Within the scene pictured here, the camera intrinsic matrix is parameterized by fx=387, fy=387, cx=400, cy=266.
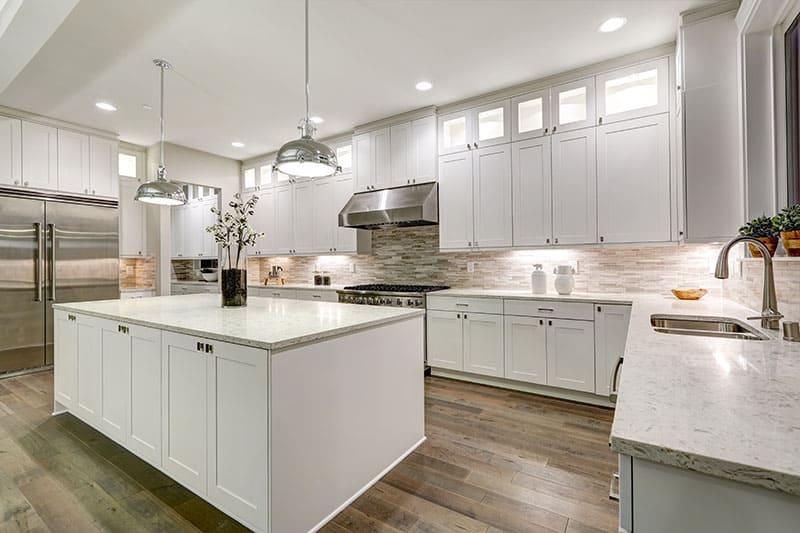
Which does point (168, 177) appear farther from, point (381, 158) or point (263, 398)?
point (263, 398)

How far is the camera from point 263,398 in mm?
1523

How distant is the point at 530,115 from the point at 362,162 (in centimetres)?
200

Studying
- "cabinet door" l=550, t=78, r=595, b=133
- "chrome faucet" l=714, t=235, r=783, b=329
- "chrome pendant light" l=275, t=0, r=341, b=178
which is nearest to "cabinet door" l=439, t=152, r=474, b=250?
"cabinet door" l=550, t=78, r=595, b=133

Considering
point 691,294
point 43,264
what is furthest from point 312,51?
point 43,264

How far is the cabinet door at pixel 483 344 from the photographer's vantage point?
3527 millimetres

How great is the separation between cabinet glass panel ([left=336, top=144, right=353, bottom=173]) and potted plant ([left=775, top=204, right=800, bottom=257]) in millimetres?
4098

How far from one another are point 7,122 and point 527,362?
18.7 feet

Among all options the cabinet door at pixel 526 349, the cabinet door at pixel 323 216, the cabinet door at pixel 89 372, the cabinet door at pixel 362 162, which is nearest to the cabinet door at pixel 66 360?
the cabinet door at pixel 89 372

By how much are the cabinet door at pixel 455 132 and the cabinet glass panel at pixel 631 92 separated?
1.26m

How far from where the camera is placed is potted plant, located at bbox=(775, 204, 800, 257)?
1442mm

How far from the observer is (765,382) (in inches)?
36.8

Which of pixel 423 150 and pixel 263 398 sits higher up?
pixel 423 150

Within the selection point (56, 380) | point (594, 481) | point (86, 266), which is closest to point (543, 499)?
point (594, 481)

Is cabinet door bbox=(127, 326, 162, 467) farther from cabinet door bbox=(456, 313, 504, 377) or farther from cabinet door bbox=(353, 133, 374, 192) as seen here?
cabinet door bbox=(353, 133, 374, 192)
